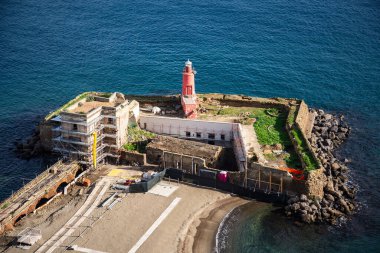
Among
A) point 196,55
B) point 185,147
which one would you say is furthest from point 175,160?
point 196,55

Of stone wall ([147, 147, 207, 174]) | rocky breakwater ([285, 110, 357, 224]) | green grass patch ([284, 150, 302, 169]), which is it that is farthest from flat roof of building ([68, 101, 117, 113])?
rocky breakwater ([285, 110, 357, 224])

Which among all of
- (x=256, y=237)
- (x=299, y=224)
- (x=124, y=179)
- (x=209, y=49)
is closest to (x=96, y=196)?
(x=124, y=179)

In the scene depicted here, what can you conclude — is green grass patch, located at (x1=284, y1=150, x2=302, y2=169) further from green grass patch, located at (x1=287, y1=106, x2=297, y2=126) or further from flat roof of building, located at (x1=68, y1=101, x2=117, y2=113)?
flat roof of building, located at (x1=68, y1=101, x2=117, y2=113)

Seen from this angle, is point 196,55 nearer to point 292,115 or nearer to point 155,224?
point 292,115

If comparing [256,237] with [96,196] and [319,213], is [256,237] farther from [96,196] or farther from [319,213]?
[96,196]

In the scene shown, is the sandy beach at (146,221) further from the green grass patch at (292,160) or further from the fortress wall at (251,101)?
the fortress wall at (251,101)
